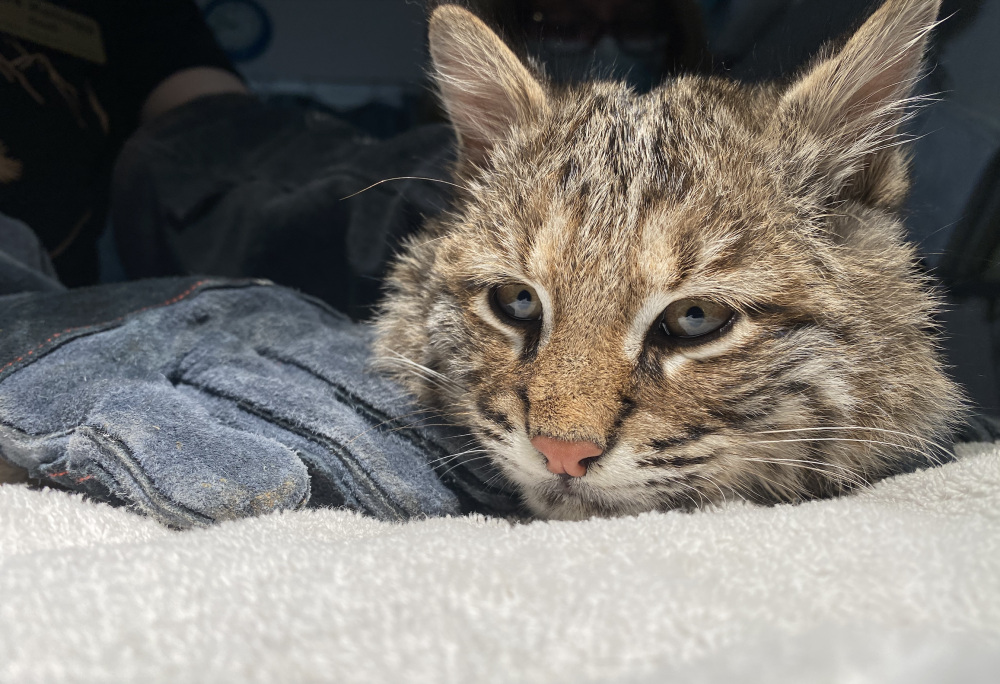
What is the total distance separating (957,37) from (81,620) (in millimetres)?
1668

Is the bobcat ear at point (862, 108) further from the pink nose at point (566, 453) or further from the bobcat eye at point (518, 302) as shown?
the pink nose at point (566, 453)

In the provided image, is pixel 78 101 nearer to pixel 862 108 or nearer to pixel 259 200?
pixel 259 200

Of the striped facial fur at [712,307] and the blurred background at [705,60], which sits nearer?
the striped facial fur at [712,307]

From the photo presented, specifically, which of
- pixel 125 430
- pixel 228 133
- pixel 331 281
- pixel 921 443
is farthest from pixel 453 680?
pixel 228 133

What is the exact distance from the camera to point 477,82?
1.44m

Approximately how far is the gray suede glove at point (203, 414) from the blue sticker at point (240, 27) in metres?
1.47

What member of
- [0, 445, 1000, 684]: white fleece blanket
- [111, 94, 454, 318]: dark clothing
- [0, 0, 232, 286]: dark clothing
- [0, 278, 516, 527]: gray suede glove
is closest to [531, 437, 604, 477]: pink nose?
[0, 445, 1000, 684]: white fleece blanket

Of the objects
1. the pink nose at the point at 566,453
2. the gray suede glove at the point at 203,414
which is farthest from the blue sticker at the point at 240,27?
the pink nose at the point at 566,453

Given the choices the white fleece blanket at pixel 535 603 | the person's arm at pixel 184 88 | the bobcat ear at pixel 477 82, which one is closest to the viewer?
the white fleece blanket at pixel 535 603

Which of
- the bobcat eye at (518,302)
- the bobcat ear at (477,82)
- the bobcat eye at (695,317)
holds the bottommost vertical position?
the bobcat eye at (518,302)

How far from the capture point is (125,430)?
100 centimetres

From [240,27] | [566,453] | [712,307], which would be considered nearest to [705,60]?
[712,307]

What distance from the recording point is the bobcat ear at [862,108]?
1102mm

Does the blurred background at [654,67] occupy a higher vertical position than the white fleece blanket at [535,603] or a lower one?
higher
